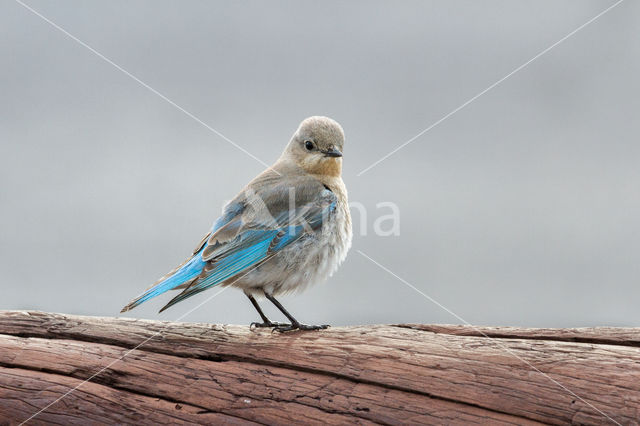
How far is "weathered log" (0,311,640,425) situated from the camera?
9.52ft

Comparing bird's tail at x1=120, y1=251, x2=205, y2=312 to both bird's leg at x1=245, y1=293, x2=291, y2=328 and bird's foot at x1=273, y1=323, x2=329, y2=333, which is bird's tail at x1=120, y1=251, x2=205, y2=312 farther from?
bird's foot at x1=273, y1=323, x2=329, y2=333

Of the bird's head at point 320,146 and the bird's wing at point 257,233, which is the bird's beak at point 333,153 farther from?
the bird's wing at point 257,233

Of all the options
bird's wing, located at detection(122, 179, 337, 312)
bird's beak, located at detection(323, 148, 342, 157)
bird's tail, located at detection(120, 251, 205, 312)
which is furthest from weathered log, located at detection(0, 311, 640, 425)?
bird's beak, located at detection(323, 148, 342, 157)

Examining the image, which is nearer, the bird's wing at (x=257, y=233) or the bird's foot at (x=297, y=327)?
the bird's foot at (x=297, y=327)

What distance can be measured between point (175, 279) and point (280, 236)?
0.73 m

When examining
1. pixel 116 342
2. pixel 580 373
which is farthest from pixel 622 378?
pixel 116 342

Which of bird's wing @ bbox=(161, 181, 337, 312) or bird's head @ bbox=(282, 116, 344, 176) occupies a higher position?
bird's head @ bbox=(282, 116, 344, 176)

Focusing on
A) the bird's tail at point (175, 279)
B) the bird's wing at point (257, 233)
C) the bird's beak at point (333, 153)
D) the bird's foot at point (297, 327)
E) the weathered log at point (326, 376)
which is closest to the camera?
the weathered log at point (326, 376)

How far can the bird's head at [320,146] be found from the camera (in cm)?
473

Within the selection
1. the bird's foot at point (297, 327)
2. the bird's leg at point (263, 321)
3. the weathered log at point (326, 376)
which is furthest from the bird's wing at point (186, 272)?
the bird's foot at point (297, 327)

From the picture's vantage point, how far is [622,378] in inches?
116

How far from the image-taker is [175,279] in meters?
3.92

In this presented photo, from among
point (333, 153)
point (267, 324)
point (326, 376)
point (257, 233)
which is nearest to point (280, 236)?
point (257, 233)

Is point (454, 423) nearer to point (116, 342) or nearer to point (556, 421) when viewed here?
point (556, 421)
